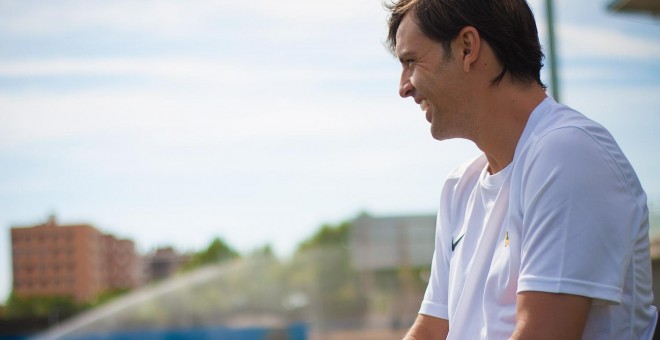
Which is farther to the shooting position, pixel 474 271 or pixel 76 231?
pixel 76 231

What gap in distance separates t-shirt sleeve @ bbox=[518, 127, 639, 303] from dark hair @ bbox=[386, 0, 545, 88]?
0.68 ft

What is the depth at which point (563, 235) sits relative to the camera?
3.65 ft

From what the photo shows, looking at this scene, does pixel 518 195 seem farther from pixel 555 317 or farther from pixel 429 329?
pixel 429 329

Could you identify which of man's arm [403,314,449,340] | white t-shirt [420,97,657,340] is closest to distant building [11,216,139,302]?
man's arm [403,314,449,340]

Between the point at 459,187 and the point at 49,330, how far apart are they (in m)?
22.4

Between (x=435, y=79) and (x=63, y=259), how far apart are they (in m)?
37.2

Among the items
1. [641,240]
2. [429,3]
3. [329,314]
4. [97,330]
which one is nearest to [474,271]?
[641,240]

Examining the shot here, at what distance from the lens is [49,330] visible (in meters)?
22.3

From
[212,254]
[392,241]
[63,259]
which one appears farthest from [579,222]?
[212,254]

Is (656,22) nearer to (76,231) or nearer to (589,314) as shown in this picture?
(589,314)

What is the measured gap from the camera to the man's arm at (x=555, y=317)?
1.10m

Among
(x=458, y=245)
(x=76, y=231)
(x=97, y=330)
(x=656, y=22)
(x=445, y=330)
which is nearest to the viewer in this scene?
(x=458, y=245)

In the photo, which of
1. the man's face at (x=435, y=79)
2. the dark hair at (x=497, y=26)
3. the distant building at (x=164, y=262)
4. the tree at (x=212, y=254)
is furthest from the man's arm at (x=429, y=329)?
the distant building at (x=164, y=262)

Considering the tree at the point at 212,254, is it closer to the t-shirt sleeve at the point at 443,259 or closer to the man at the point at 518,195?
the t-shirt sleeve at the point at 443,259
